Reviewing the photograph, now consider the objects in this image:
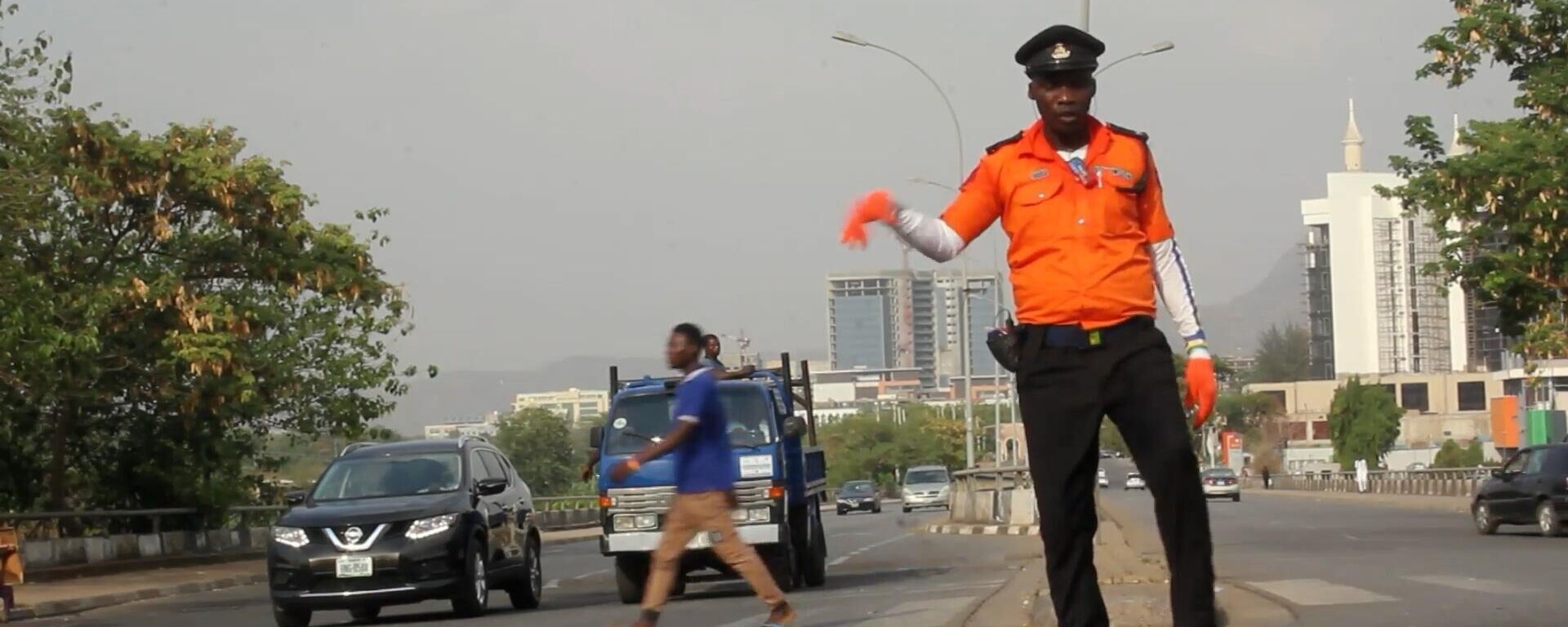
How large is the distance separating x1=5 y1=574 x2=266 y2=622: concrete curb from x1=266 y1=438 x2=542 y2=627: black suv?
169 inches

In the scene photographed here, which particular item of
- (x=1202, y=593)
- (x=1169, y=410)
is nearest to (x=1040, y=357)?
(x=1169, y=410)

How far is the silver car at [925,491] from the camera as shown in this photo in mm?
63094

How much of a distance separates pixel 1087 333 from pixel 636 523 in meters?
13.3

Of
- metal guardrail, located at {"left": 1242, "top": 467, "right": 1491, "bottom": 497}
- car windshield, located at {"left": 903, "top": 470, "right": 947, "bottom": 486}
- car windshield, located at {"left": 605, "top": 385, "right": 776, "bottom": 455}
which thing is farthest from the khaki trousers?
car windshield, located at {"left": 903, "top": 470, "right": 947, "bottom": 486}

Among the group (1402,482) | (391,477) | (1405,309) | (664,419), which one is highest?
(1405,309)

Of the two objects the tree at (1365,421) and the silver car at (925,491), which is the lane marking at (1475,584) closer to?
the silver car at (925,491)

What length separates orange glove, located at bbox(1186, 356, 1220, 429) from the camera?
20.2 ft

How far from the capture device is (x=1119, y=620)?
11.1 meters

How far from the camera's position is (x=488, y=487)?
17.8 m

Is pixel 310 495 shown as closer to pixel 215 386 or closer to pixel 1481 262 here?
pixel 215 386

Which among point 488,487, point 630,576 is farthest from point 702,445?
point 630,576

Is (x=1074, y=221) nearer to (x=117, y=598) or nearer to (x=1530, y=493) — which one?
(x=117, y=598)

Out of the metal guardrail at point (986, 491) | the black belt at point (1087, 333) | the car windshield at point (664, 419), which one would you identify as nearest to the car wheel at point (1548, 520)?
the metal guardrail at point (986, 491)

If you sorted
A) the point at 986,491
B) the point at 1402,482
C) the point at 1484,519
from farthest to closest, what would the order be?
the point at 1402,482
the point at 986,491
the point at 1484,519
